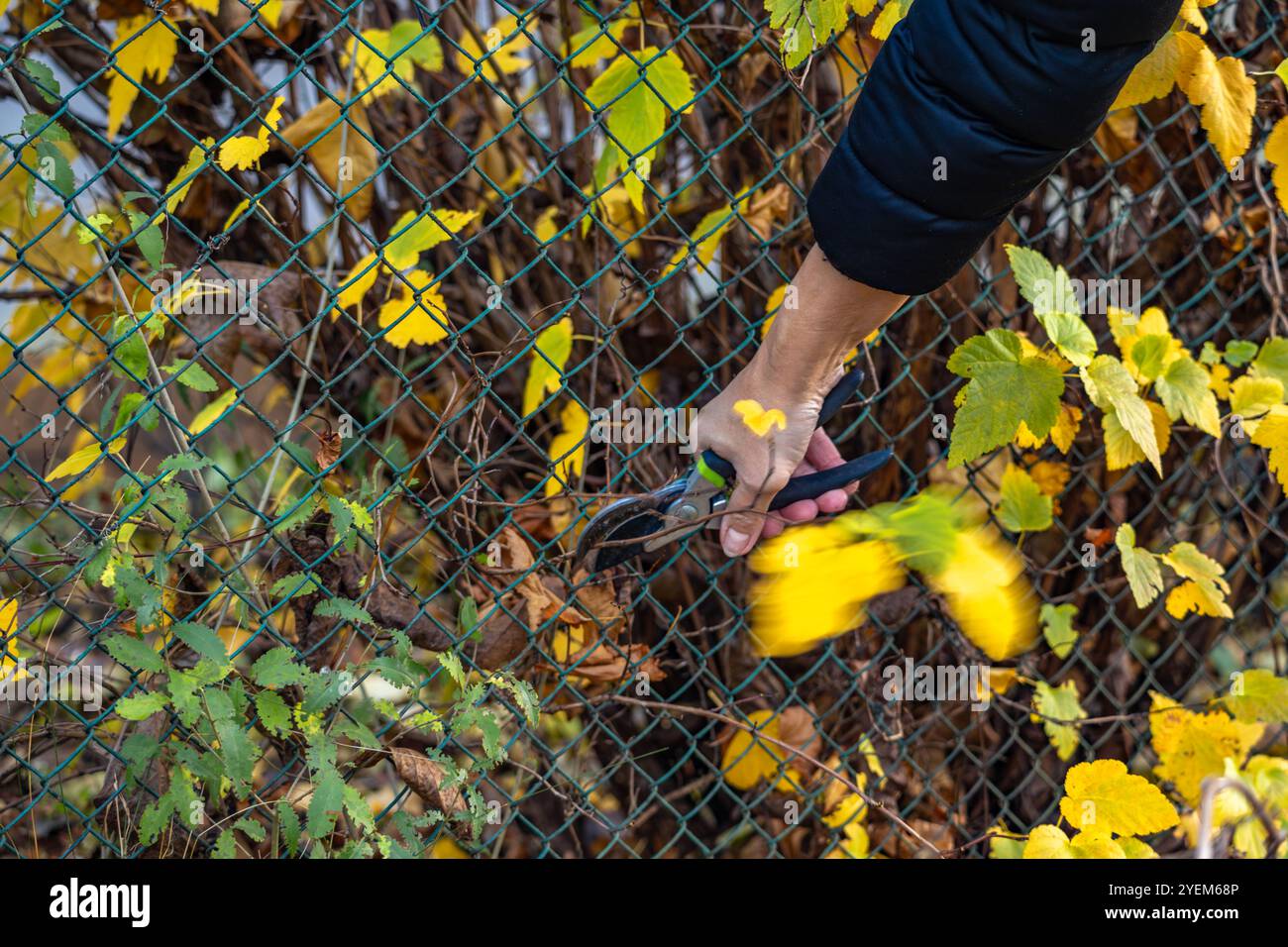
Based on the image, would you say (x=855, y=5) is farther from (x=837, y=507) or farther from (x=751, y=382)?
(x=837, y=507)

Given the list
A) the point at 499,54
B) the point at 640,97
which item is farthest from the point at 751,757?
the point at 499,54

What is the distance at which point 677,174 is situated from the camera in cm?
252

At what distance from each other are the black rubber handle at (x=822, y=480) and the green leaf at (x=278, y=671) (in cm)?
74

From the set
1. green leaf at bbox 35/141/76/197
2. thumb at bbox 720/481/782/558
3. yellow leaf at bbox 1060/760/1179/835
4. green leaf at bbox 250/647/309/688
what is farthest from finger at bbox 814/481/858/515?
green leaf at bbox 35/141/76/197

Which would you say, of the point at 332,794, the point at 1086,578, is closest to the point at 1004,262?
the point at 1086,578

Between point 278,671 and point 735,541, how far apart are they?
688mm

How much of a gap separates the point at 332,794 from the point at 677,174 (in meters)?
1.51

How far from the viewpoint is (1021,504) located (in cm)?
225

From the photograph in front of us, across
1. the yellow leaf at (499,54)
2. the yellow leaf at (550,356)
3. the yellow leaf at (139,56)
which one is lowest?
the yellow leaf at (550,356)

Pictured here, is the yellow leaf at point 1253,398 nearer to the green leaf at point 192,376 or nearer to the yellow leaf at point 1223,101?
the yellow leaf at point 1223,101

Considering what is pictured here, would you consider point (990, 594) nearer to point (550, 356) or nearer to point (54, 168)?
point (550, 356)

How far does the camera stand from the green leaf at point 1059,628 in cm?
232

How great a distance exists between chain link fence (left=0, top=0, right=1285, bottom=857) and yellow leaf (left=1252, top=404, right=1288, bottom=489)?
0.32 m

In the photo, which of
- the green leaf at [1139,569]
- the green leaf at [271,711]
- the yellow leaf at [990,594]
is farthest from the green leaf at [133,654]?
the green leaf at [1139,569]
